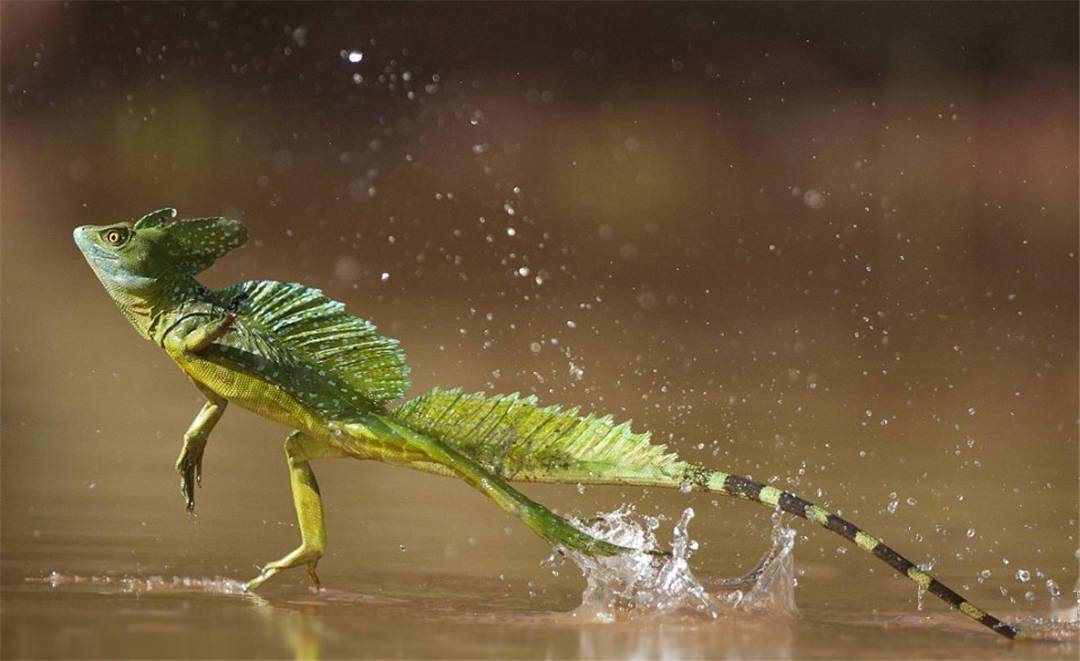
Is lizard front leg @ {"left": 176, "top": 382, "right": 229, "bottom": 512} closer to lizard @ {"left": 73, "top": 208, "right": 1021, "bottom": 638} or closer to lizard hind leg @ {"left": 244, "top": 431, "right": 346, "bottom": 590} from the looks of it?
lizard @ {"left": 73, "top": 208, "right": 1021, "bottom": 638}

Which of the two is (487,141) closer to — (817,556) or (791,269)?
(791,269)

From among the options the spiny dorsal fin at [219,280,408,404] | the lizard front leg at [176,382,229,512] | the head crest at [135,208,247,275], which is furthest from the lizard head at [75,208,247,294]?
the lizard front leg at [176,382,229,512]

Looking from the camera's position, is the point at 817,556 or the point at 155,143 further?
the point at 155,143

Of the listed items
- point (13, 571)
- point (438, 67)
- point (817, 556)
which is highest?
point (438, 67)

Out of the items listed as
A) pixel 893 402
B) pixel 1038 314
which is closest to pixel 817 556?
pixel 893 402

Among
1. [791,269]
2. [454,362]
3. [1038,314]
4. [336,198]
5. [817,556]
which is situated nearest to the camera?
[817,556]

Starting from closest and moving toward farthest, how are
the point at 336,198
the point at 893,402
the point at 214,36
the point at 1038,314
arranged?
the point at 893,402 → the point at 1038,314 → the point at 336,198 → the point at 214,36

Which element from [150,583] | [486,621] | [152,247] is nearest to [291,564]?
[150,583]
